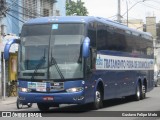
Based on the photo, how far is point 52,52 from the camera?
1844 centimetres

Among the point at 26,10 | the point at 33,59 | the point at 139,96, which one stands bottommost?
the point at 139,96

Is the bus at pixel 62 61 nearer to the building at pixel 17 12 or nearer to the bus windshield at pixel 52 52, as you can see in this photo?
the bus windshield at pixel 52 52

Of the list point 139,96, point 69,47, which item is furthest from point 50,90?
point 139,96

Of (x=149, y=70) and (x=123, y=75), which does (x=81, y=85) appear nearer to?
(x=123, y=75)

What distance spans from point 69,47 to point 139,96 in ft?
32.6

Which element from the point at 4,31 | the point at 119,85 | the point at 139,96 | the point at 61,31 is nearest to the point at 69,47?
the point at 61,31

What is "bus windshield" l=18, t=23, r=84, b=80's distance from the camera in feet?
59.7

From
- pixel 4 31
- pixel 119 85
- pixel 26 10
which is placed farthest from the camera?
pixel 26 10

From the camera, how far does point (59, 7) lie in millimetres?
46000

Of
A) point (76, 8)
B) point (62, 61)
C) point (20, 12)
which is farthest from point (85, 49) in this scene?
point (76, 8)

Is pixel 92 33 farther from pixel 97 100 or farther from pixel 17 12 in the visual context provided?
pixel 17 12

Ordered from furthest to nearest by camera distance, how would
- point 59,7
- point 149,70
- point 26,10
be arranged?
point 59,7 < point 26,10 < point 149,70

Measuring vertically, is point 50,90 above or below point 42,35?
below

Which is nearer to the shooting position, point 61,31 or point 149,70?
point 61,31
